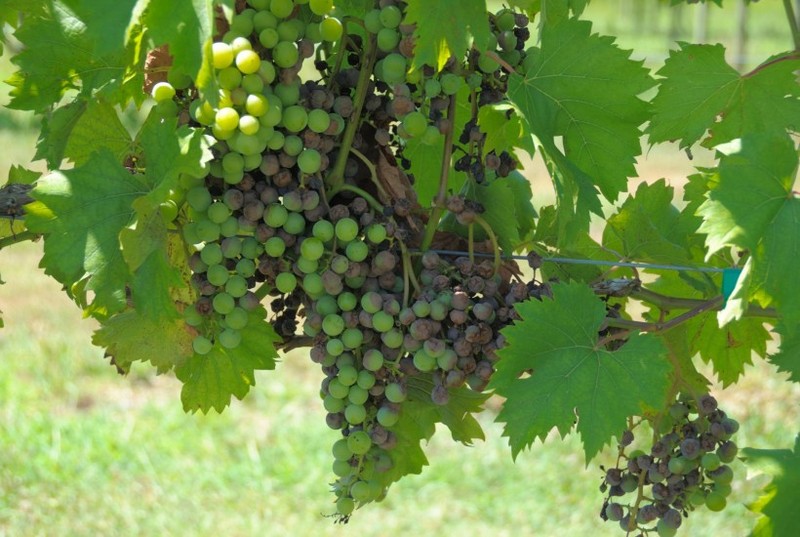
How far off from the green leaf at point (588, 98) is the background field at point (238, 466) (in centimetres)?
198

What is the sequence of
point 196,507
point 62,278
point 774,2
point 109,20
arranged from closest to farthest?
point 109,20 → point 62,278 → point 196,507 → point 774,2

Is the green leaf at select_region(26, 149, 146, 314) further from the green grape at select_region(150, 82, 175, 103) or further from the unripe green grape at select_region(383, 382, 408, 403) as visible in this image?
the unripe green grape at select_region(383, 382, 408, 403)

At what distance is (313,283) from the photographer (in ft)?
3.33

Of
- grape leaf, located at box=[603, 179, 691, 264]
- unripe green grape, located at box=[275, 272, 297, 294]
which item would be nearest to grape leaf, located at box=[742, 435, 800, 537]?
grape leaf, located at box=[603, 179, 691, 264]

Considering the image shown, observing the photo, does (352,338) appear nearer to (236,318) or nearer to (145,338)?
(236,318)

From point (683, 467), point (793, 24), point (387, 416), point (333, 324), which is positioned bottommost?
point (683, 467)

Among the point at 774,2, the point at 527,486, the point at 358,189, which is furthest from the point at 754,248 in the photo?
the point at 774,2

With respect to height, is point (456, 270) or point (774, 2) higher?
point (456, 270)

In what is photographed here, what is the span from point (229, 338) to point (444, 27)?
0.40m

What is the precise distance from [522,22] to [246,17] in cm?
30

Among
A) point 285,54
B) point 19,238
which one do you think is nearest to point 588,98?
point 285,54

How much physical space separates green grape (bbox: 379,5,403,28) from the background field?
208 cm

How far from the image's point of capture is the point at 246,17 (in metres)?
0.94

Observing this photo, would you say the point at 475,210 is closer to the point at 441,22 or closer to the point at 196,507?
the point at 441,22
